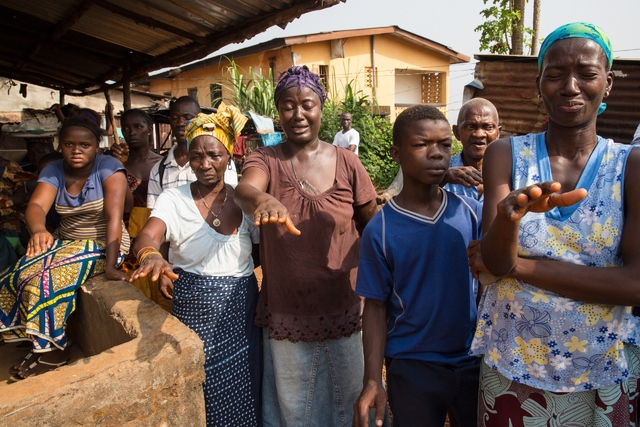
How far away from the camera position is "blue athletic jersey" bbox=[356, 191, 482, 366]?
1621 mm

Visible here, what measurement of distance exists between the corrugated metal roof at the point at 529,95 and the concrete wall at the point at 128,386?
4251 mm

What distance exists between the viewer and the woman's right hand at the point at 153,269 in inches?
62.3

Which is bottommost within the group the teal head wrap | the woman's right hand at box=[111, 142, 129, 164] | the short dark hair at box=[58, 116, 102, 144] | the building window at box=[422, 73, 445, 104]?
the woman's right hand at box=[111, 142, 129, 164]

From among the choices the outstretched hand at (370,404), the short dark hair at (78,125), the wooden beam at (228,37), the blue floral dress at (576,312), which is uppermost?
the wooden beam at (228,37)

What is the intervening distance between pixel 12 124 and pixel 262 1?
376 inches

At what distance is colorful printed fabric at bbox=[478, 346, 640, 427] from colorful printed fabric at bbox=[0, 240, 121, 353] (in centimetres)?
216

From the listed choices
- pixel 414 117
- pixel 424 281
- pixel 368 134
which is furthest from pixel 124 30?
pixel 368 134

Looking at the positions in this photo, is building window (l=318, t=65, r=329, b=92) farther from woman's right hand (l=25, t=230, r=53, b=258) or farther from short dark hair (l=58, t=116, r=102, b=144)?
woman's right hand (l=25, t=230, r=53, b=258)

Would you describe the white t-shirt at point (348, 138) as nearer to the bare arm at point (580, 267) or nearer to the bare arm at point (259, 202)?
the bare arm at point (259, 202)

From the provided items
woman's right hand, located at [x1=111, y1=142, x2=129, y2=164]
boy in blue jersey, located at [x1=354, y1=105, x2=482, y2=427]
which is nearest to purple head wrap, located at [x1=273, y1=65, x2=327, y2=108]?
boy in blue jersey, located at [x1=354, y1=105, x2=482, y2=427]

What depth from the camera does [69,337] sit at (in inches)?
107

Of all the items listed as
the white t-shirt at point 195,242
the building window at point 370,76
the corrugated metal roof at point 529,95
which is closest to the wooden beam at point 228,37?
the white t-shirt at point 195,242

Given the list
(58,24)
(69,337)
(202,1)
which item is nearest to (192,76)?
(58,24)

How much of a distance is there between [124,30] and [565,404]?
5.19 meters
